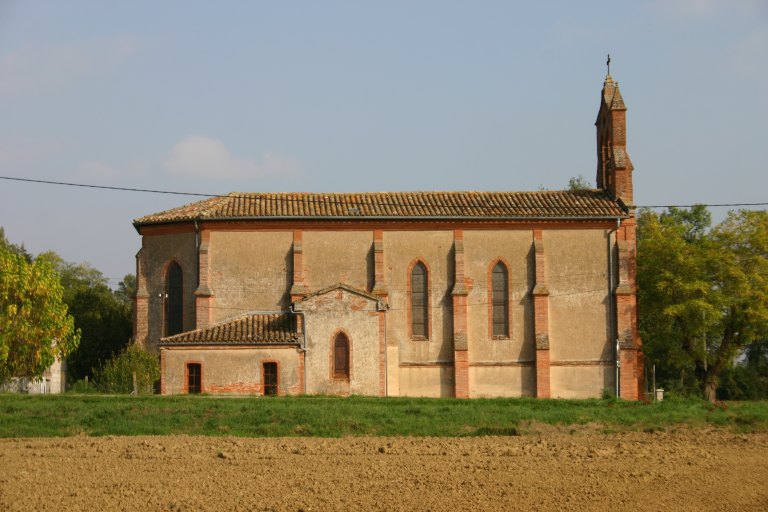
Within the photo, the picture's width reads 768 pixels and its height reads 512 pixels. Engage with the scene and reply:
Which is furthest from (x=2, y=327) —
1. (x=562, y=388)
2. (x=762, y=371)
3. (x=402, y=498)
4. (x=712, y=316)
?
(x=762, y=371)

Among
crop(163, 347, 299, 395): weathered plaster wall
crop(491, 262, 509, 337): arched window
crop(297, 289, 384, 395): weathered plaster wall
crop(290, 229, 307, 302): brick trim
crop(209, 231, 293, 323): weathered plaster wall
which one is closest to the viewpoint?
crop(163, 347, 299, 395): weathered plaster wall

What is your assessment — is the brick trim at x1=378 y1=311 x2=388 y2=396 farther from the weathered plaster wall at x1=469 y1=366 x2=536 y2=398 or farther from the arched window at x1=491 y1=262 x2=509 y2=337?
the arched window at x1=491 y1=262 x2=509 y2=337

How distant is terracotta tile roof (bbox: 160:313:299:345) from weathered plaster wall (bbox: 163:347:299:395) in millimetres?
332

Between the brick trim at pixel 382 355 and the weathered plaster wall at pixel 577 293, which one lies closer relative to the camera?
the brick trim at pixel 382 355

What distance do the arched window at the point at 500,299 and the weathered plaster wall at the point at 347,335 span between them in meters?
6.09

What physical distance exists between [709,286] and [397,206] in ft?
47.7

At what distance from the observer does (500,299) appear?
46.8 m

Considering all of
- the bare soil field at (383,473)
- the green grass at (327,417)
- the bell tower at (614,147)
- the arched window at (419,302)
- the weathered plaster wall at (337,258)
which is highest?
the bell tower at (614,147)

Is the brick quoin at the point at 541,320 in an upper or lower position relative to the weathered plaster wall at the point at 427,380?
upper

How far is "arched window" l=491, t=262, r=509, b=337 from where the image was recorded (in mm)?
46625

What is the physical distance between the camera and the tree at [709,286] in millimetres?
46125

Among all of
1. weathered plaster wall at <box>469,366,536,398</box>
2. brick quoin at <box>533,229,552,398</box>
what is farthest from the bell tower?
weathered plaster wall at <box>469,366,536,398</box>

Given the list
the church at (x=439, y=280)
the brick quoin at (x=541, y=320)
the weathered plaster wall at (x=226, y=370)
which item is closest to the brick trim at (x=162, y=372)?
the weathered plaster wall at (x=226, y=370)

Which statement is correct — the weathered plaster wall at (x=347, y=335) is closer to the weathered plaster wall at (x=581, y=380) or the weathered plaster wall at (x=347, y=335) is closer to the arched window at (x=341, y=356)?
the arched window at (x=341, y=356)
